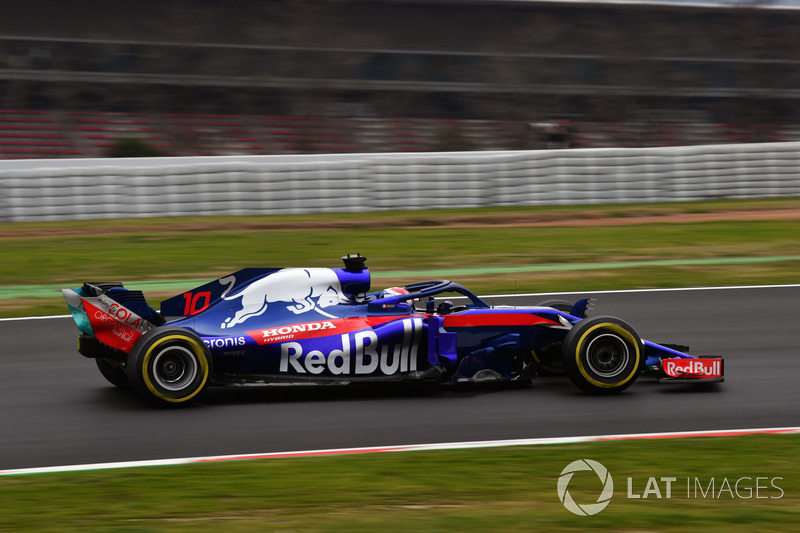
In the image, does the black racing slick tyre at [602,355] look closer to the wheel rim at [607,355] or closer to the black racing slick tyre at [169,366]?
the wheel rim at [607,355]

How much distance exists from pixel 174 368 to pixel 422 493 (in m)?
2.50

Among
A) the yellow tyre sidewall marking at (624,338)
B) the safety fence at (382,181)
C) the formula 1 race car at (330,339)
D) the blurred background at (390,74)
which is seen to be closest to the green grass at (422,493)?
the yellow tyre sidewall marking at (624,338)

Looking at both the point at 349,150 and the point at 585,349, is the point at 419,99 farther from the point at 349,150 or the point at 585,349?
the point at 585,349

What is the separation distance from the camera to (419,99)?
101ft

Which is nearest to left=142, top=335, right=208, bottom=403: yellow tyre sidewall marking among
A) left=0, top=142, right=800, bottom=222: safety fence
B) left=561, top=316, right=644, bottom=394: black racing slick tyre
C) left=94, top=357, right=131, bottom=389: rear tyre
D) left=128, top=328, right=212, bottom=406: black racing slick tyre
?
left=128, top=328, right=212, bottom=406: black racing slick tyre

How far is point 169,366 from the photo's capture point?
7.04m

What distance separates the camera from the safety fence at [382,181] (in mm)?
17375

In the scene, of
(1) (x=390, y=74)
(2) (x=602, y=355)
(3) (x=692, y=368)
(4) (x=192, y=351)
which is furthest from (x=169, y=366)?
(1) (x=390, y=74)

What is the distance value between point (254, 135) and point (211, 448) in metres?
22.3

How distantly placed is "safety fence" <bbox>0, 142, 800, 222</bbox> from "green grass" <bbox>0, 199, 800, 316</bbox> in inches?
12.6

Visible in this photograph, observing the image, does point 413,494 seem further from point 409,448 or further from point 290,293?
point 290,293

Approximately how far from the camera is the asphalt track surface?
637 cm

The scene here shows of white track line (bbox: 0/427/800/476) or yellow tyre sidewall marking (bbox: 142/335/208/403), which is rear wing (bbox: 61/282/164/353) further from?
white track line (bbox: 0/427/800/476)

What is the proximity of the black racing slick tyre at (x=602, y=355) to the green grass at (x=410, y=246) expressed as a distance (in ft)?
16.3
